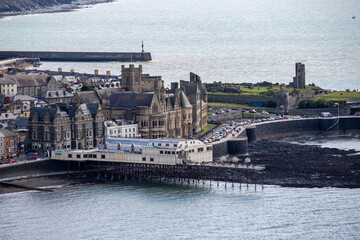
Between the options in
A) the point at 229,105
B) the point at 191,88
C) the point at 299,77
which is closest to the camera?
the point at 191,88

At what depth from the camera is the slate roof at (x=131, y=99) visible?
126250 mm

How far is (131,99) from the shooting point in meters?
127

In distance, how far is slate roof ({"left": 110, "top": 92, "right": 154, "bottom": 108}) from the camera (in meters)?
126

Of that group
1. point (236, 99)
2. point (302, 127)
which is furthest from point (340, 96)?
point (302, 127)

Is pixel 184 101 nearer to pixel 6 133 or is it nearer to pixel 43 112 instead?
pixel 43 112

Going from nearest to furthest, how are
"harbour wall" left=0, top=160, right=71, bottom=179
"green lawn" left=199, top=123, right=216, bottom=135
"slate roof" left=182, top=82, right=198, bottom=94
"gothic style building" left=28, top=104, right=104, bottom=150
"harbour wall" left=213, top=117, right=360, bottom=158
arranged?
"harbour wall" left=0, top=160, right=71, bottom=179 → "gothic style building" left=28, top=104, right=104, bottom=150 → "harbour wall" left=213, top=117, right=360, bottom=158 → "green lawn" left=199, top=123, right=216, bottom=135 → "slate roof" left=182, top=82, right=198, bottom=94

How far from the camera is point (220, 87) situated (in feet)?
550

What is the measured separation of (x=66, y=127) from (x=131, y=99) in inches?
443

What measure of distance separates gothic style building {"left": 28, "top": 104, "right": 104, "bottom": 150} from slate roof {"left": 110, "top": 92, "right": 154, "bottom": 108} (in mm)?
5620

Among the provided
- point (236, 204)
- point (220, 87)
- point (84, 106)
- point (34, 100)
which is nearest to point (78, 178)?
point (84, 106)

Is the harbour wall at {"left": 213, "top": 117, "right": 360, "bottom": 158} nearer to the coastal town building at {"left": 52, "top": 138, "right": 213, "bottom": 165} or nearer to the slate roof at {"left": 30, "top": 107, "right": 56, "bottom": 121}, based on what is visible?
the coastal town building at {"left": 52, "top": 138, "right": 213, "bottom": 165}

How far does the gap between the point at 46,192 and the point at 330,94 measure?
232ft

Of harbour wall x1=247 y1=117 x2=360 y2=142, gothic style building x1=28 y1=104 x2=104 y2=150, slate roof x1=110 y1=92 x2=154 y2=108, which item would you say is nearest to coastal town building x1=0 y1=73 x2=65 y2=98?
slate roof x1=110 y1=92 x2=154 y2=108

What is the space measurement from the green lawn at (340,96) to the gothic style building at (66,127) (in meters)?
49.9
